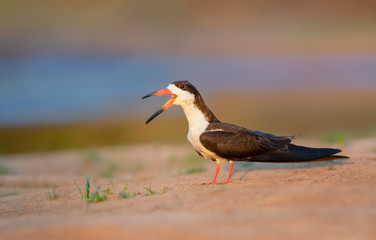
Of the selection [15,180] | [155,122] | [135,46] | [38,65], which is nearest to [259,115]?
[155,122]

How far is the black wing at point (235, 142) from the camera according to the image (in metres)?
5.45

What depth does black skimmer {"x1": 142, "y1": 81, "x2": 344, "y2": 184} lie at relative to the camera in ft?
17.9

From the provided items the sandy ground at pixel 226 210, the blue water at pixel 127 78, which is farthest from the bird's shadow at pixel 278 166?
the blue water at pixel 127 78

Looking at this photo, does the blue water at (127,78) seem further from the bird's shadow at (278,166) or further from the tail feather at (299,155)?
the tail feather at (299,155)

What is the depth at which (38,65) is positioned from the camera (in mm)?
23266

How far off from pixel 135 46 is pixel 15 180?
21.1 m

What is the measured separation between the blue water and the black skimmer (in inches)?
374

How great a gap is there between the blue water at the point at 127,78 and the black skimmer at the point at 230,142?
9.49 m

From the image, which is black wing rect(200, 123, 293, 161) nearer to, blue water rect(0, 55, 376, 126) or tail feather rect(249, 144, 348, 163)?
tail feather rect(249, 144, 348, 163)

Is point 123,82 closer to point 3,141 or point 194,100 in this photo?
point 3,141

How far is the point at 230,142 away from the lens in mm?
5480

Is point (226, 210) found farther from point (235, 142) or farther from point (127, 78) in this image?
point (127, 78)

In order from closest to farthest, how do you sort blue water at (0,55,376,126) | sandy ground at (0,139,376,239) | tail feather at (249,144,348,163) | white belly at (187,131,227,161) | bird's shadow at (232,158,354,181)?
sandy ground at (0,139,376,239) → tail feather at (249,144,348,163) → white belly at (187,131,227,161) → bird's shadow at (232,158,354,181) → blue water at (0,55,376,126)

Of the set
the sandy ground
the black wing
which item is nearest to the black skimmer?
the black wing
